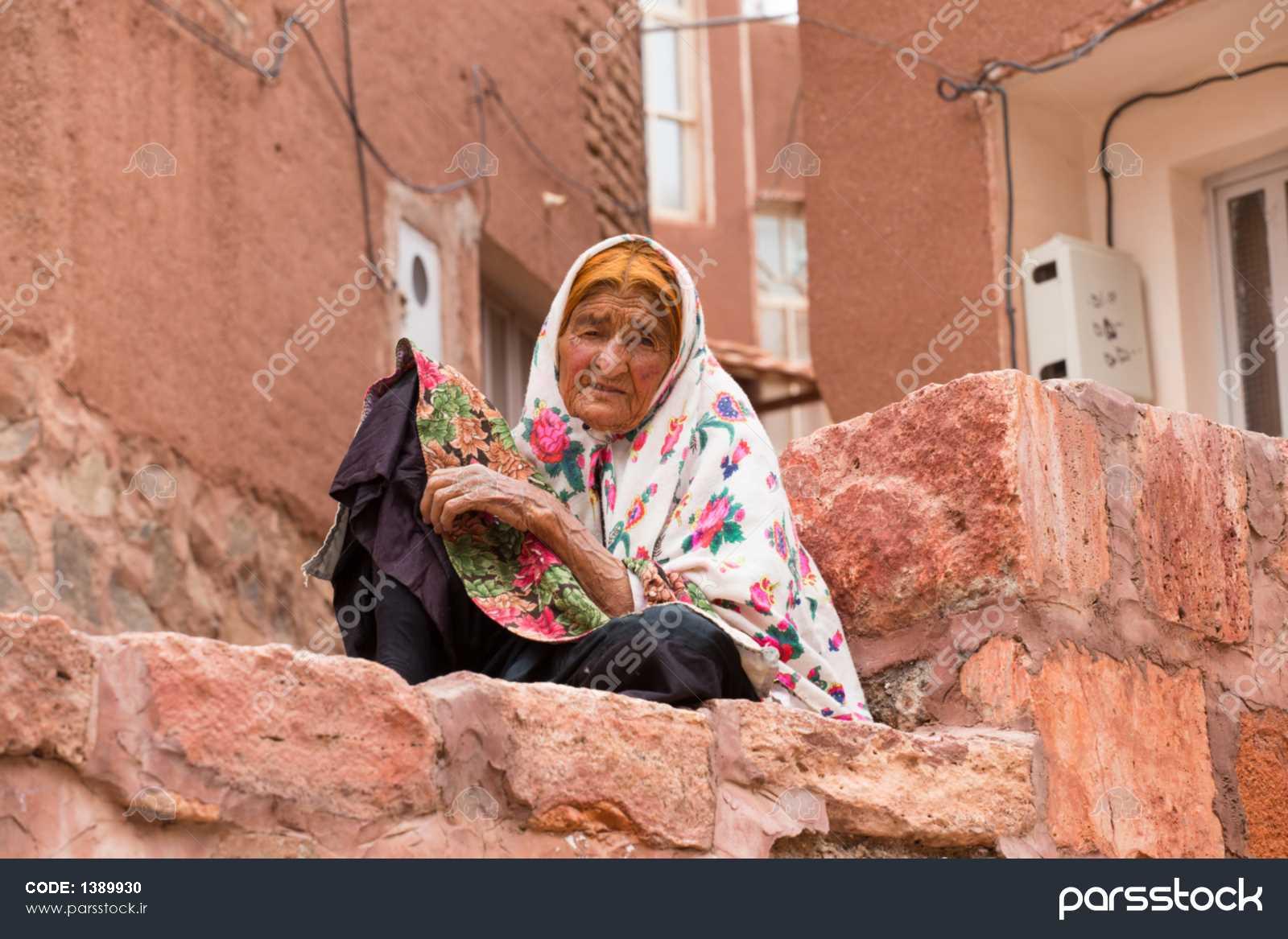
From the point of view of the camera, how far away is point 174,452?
6184 millimetres

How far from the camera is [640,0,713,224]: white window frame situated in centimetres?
1589

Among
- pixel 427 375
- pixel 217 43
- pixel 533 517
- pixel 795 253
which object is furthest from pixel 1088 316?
pixel 795 253

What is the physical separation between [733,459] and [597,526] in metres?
0.30

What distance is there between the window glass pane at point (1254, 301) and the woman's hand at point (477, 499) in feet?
12.8

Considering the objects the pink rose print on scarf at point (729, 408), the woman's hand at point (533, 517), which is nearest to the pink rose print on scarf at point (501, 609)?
the woman's hand at point (533, 517)

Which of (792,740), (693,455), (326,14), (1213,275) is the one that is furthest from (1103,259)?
(792,740)

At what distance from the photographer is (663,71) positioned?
51.1ft

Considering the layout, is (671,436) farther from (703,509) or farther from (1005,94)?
(1005,94)

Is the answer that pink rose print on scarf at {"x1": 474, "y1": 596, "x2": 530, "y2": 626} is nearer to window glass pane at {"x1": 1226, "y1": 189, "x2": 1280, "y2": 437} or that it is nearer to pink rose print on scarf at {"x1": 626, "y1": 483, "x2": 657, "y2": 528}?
pink rose print on scarf at {"x1": 626, "y1": 483, "x2": 657, "y2": 528}

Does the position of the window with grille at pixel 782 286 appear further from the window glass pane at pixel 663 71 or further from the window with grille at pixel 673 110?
the window glass pane at pixel 663 71

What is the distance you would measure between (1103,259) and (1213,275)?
1.24ft

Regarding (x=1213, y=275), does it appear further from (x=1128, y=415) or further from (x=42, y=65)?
(x=42, y=65)
